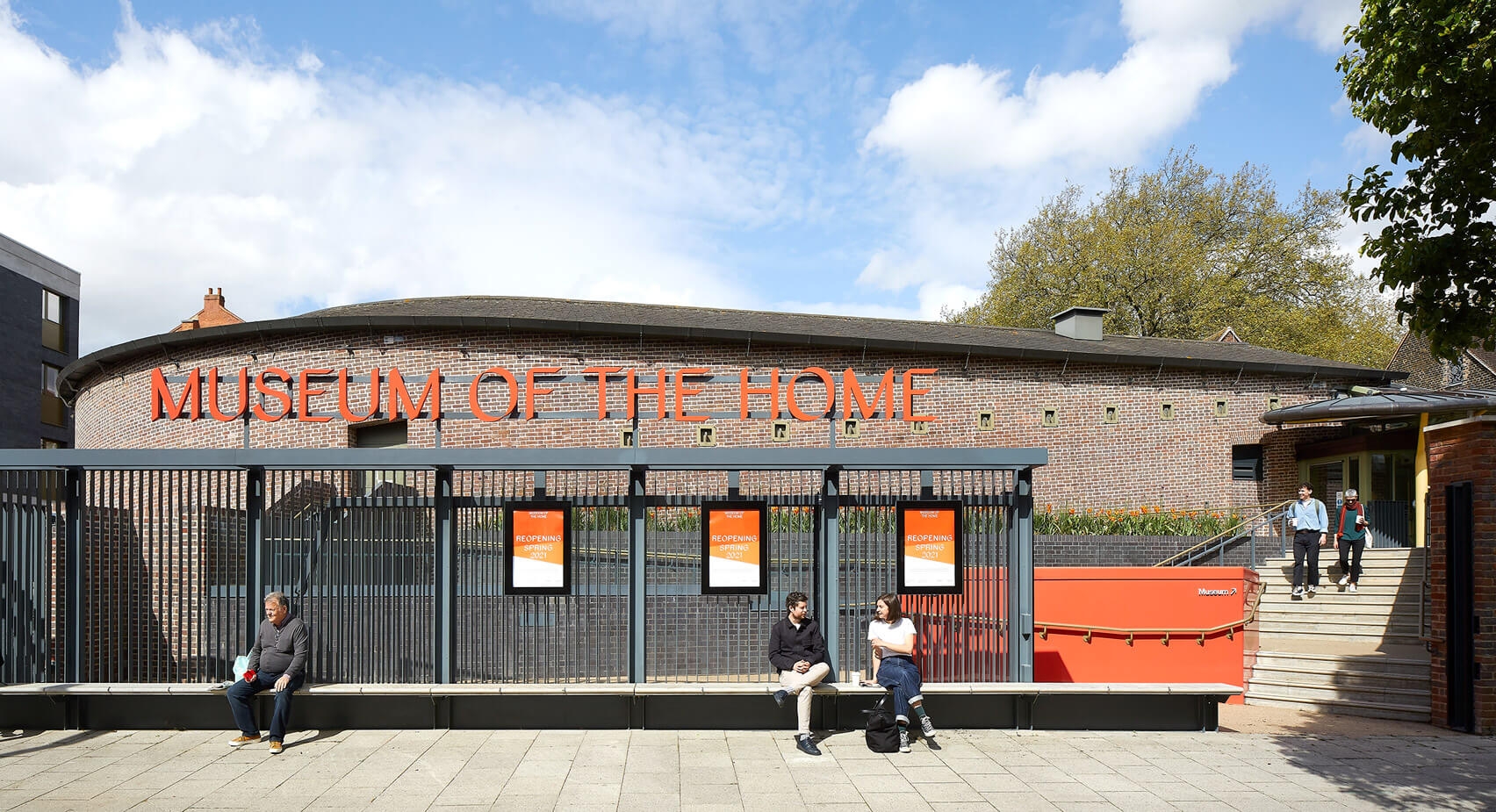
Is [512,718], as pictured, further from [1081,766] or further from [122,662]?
[1081,766]

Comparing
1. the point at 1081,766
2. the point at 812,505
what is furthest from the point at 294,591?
the point at 1081,766

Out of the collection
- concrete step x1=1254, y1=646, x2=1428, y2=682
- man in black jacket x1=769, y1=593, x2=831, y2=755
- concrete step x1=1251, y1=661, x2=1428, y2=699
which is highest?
man in black jacket x1=769, y1=593, x2=831, y2=755

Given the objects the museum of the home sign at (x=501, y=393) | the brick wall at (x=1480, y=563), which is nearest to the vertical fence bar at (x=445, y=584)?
the museum of the home sign at (x=501, y=393)

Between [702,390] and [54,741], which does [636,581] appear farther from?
[702,390]

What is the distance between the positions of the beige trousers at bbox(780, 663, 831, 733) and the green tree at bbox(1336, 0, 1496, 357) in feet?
17.9

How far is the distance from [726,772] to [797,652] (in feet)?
4.57

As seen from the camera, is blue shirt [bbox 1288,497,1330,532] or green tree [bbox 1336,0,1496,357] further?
blue shirt [bbox 1288,497,1330,532]

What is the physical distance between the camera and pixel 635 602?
9.03 metres

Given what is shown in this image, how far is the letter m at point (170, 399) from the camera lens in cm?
1777

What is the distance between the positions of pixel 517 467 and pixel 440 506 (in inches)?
33.5

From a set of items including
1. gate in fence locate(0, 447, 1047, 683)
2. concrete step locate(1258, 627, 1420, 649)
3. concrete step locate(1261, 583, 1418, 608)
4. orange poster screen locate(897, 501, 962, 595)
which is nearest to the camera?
gate in fence locate(0, 447, 1047, 683)

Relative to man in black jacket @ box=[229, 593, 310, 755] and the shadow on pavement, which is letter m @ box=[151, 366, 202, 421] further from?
man in black jacket @ box=[229, 593, 310, 755]

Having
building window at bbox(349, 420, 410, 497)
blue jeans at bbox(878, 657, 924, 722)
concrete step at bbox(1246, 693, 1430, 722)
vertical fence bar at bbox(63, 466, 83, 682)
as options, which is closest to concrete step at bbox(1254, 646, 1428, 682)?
concrete step at bbox(1246, 693, 1430, 722)

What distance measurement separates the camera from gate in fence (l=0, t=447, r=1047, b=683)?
348 inches
